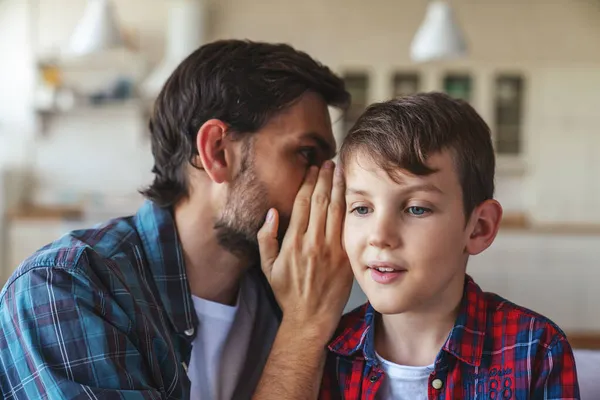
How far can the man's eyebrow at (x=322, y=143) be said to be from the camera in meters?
1.58

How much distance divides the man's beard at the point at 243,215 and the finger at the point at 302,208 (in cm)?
8

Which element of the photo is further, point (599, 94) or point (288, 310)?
point (599, 94)

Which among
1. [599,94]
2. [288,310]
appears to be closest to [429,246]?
[288,310]

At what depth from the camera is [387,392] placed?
118cm

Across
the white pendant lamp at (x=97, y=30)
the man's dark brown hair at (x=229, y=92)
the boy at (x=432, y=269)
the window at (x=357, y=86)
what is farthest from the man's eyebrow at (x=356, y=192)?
the window at (x=357, y=86)

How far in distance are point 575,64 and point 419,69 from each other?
4.22ft

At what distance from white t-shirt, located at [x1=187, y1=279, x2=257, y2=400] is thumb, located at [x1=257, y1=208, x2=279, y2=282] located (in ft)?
0.48

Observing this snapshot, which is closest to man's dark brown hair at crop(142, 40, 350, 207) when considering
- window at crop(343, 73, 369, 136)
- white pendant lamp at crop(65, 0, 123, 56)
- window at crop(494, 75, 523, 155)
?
white pendant lamp at crop(65, 0, 123, 56)

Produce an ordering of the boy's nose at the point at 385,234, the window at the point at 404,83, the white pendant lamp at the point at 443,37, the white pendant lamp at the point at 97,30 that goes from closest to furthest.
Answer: the boy's nose at the point at 385,234 → the white pendant lamp at the point at 443,37 → the white pendant lamp at the point at 97,30 → the window at the point at 404,83

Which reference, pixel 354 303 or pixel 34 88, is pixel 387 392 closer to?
pixel 354 303

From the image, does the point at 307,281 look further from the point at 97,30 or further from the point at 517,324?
the point at 97,30

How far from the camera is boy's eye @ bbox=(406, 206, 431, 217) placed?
1114 mm

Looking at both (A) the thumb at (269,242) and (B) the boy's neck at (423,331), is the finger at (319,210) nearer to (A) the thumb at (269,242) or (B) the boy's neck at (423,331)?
(A) the thumb at (269,242)

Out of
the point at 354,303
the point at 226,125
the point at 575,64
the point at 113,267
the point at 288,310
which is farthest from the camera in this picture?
the point at 575,64
